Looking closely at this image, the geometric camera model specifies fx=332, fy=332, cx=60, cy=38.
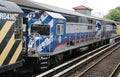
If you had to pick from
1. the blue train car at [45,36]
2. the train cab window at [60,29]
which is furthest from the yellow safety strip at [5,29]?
the train cab window at [60,29]

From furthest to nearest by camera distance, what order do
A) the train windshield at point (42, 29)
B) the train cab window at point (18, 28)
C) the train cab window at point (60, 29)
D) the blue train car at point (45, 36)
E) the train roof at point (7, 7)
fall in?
the train cab window at point (60, 29) → the train windshield at point (42, 29) → the blue train car at point (45, 36) → the train cab window at point (18, 28) → the train roof at point (7, 7)

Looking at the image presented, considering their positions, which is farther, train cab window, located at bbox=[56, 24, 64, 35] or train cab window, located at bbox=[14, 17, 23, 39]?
train cab window, located at bbox=[56, 24, 64, 35]

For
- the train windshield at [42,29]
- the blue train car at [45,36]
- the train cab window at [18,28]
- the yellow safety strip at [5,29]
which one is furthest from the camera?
the train windshield at [42,29]

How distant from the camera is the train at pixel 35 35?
9664mm

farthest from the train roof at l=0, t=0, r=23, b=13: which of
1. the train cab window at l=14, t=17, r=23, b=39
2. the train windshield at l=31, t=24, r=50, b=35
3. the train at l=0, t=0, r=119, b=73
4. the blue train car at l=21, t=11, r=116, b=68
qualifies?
the train windshield at l=31, t=24, r=50, b=35

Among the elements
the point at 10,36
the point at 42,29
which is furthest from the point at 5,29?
the point at 42,29

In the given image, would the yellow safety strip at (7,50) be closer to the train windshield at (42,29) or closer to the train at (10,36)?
the train at (10,36)

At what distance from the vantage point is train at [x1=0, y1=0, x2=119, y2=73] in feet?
31.7

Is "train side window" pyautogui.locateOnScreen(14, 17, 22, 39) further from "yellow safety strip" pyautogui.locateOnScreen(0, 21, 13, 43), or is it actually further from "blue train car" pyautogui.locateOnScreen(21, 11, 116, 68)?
"blue train car" pyautogui.locateOnScreen(21, 11, 116, 68)

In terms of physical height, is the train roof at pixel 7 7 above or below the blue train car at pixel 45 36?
above

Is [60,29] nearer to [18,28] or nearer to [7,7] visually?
[18,28]

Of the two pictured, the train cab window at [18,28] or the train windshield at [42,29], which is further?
the train windshield at [42,29]

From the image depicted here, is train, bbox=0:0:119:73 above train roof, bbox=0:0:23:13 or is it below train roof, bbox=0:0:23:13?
below

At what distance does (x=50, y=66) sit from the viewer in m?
16.6
